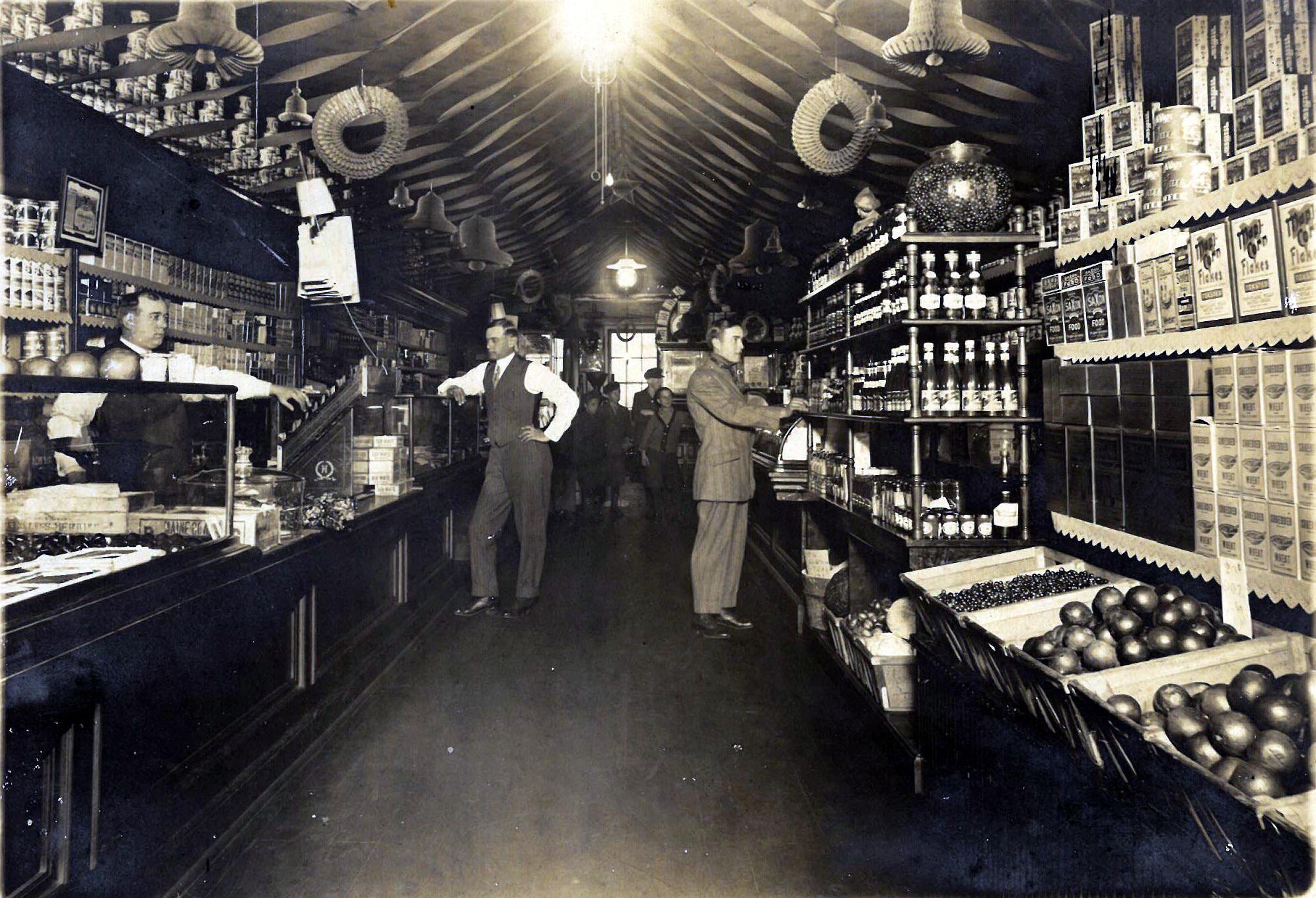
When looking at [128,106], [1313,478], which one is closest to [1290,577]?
[1313,478]

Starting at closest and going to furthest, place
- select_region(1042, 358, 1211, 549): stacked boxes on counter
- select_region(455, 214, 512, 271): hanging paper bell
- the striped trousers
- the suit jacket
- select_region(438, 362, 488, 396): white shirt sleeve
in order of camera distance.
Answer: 1. select_region(1042, 358, 1211, 549): stacked boxes on counter
2. the suit jacket
3. the striped trousers
4. select_region(438, 362, 488, 396): white shirt sleeve
5. select_region(455, 214, 512, 271): hanging paper bell

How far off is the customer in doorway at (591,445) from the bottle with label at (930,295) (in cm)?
652

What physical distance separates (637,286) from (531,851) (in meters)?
12.4

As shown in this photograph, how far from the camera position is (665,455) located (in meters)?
9.75

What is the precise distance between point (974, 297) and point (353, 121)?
315 cm

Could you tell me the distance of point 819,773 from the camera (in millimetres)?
3037

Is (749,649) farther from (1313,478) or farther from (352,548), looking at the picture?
(1313,478)

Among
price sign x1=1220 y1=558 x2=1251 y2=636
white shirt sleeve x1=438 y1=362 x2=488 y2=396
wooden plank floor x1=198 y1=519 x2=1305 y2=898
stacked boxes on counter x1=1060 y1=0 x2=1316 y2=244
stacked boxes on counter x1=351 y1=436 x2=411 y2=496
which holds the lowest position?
wooden plank floor x1=198 y1=519 x2=1305 y2=898

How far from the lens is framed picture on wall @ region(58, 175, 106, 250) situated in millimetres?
4430

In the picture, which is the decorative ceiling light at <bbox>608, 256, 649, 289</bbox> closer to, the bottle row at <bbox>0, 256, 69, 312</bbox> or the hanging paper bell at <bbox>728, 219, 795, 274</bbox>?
the hanging paper bell at <bbox>728, 219, 795, 274</bbox>

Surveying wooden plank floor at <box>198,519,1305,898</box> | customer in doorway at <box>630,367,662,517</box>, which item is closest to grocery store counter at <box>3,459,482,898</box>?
wooden plank floor at <box>198,519,1305,898</box>

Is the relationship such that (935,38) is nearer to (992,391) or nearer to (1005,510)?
(992,391)

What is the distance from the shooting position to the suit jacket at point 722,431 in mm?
4727

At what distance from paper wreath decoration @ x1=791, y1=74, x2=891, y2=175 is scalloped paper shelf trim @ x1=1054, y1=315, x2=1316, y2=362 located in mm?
1523
